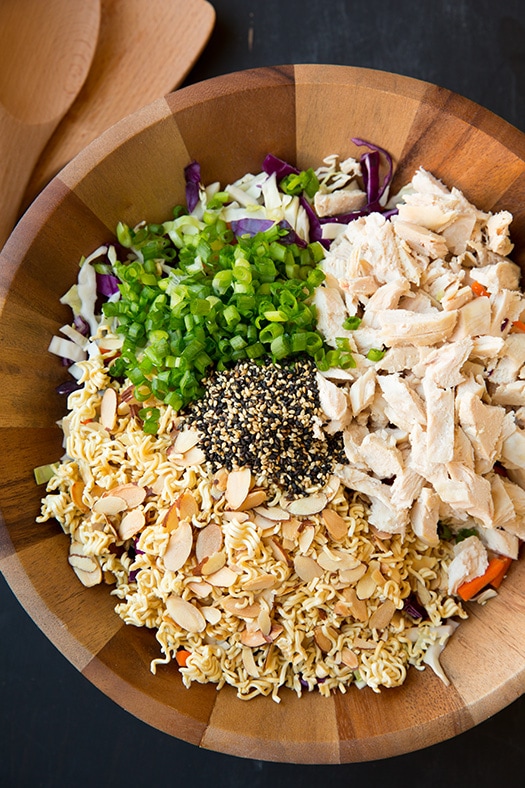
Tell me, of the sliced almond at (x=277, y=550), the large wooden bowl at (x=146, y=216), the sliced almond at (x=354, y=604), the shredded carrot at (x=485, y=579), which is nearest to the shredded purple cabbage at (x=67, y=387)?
the large wooden bowl at (x=146, y=216)

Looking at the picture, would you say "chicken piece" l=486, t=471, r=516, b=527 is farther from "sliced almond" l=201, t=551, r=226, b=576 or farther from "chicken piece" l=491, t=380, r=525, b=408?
"sliced almond" l=201, t=551, r=226, b=576

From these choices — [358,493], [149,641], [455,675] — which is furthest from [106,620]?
[455,675]

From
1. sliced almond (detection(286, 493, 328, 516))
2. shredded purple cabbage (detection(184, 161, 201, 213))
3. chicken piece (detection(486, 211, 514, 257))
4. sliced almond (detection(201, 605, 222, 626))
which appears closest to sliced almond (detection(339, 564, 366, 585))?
sliced almond (detection(286, 493, 328, 516))

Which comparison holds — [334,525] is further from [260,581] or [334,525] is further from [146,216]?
[146,216]

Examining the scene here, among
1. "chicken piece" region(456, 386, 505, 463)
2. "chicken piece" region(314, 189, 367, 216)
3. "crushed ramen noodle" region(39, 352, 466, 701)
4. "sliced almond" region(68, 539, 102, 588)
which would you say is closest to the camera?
"chicken piece" region(456, 386, 505, 463)

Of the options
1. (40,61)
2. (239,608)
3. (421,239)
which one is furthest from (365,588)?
(40,61)

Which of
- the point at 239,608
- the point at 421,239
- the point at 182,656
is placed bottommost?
the point at 182,656
